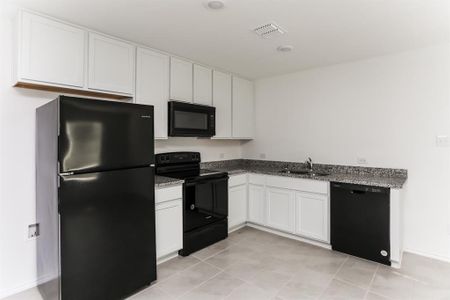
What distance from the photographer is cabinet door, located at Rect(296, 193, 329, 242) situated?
3029 mm

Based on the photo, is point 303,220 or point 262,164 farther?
point 262,164

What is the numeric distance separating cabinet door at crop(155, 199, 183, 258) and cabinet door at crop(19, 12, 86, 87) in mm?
1449

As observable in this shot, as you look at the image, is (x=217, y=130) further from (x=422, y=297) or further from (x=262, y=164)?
(x=422, y=297)

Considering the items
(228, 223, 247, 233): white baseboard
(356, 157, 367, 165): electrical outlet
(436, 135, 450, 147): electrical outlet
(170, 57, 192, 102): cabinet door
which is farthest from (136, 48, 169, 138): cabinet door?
(436, 135, 450, 147): electrical outlet

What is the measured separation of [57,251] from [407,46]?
3.86m

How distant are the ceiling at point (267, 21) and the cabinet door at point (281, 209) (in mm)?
1794

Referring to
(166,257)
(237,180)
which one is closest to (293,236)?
(237,180)

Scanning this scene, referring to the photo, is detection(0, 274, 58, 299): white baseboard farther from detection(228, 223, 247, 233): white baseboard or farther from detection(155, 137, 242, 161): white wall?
detection(228, 223, 247, 233): white baseboard

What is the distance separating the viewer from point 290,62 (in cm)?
338

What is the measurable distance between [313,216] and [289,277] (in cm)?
94

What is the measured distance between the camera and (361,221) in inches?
107

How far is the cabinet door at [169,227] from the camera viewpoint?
101 inches

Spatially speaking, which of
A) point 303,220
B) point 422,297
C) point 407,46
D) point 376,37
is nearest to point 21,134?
point 303,220

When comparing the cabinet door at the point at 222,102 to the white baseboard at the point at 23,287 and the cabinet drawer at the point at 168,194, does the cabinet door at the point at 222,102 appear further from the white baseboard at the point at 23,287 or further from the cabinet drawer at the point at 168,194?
the white baseboard at the point at 23,287
